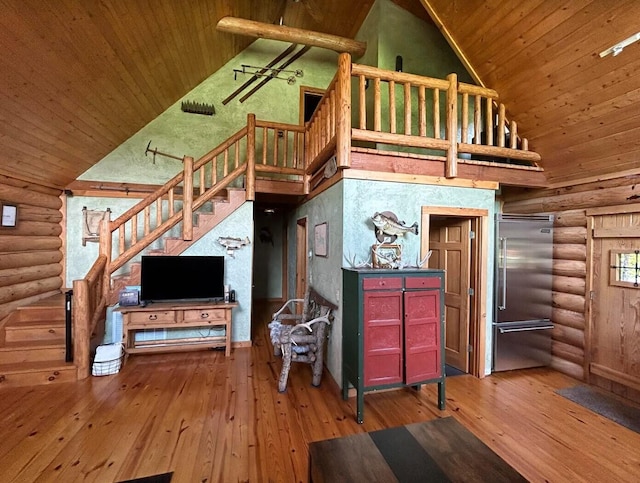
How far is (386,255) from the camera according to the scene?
3.00 m

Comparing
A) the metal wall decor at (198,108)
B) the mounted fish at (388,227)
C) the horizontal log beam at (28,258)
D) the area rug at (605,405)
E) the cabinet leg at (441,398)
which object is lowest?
the area rug at (605,405)

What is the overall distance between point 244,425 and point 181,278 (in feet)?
7.44

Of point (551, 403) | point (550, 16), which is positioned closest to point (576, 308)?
point (551, 403)

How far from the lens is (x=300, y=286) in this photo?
5684mm

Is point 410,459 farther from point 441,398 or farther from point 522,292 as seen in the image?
point 522,292

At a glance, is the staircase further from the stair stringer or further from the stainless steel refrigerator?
the stainless steel refrigerator

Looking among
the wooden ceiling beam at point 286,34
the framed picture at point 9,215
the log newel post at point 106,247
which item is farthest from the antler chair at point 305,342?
the wooden ceiling beam at point 286,34

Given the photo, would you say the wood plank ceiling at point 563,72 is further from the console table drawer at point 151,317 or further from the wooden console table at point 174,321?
the console table drawer at point 151,317

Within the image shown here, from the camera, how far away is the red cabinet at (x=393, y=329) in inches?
104

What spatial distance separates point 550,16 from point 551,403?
3.68 metres

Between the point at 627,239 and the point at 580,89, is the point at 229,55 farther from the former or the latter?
the point at 627,239

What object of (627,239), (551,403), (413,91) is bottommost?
(551,403)

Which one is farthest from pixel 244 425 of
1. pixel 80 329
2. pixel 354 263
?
pixel 80 329

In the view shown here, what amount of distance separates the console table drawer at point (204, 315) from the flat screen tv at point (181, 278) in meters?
0.24
